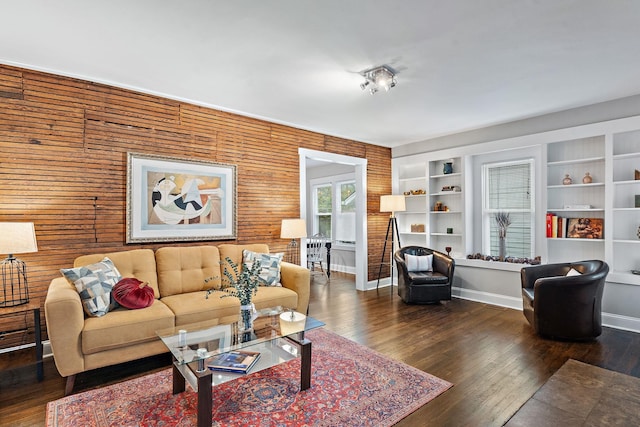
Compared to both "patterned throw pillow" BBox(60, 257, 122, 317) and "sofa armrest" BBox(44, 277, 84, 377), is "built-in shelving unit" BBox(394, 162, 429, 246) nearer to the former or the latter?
"patterned throw pillow" BBox(60, 257, 122, 317)

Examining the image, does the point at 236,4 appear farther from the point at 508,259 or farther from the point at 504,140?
the point at 508,259

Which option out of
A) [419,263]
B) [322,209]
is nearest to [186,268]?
[419,263]

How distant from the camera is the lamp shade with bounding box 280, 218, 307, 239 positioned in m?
4.58

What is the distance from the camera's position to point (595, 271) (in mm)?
3414

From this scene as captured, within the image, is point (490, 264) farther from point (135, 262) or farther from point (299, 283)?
point (135, 262)

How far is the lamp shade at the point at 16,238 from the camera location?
257cm

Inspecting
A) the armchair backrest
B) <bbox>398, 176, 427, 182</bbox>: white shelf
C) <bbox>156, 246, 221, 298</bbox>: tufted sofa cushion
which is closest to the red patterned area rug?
<bbox>156, 246, 221, 298</bbox>: tufted sofa cushion

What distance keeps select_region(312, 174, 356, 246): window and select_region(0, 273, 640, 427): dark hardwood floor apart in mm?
3328

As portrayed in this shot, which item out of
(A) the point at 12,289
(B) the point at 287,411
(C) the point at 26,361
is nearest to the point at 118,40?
(A) the point at 12,289

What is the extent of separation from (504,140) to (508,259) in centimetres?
171

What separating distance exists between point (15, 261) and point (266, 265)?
2.30 meters

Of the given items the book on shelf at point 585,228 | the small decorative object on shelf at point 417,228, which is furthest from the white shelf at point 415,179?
the book on shelf at point 585,228

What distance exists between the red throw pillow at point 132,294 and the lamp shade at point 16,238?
0.70 meters

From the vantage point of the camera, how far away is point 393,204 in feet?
19.0
